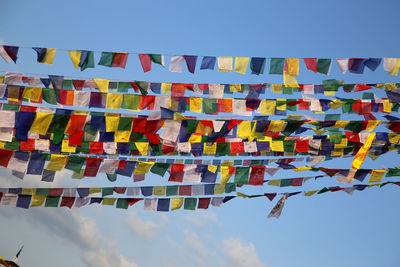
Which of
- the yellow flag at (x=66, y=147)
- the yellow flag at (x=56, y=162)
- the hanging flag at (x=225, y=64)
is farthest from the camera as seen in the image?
the hanging flag at (x=225, y=64)

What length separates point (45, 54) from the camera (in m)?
9.20

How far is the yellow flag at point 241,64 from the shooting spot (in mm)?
9312

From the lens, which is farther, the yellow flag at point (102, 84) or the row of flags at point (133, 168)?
the yellow flag at point (102, 84)

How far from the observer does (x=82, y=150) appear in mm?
9062

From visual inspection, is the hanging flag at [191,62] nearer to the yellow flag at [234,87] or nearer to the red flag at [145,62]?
the red flag at [145,62]

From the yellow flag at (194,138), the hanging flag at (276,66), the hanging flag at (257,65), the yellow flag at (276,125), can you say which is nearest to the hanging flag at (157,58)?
the yellow flag at (194,138)

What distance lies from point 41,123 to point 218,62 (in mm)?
4084

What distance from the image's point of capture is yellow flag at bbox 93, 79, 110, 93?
9.77 meters

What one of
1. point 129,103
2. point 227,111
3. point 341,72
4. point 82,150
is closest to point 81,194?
point 82,150

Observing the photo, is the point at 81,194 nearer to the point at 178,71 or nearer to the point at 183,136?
the point at 183,136

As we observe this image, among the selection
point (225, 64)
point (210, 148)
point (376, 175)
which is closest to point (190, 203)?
point (210, 148)

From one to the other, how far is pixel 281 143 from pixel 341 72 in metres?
2.14

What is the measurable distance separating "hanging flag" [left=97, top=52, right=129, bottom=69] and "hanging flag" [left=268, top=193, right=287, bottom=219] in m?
4.69

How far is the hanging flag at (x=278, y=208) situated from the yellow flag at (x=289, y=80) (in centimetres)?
260
